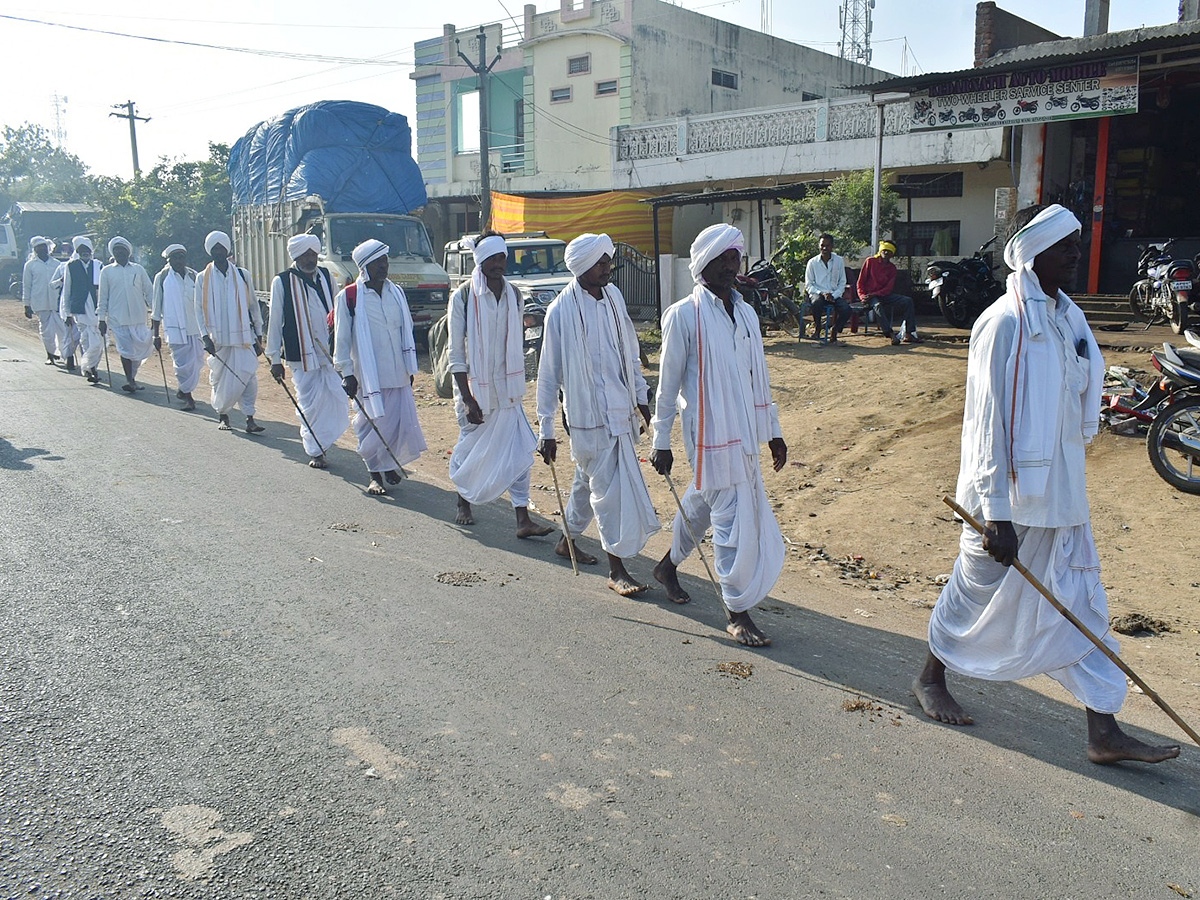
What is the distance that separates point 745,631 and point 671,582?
76 cm

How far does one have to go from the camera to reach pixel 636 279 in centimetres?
2294

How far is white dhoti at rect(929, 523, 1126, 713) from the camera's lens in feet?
11.9

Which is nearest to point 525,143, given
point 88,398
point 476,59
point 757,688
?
point 476,59

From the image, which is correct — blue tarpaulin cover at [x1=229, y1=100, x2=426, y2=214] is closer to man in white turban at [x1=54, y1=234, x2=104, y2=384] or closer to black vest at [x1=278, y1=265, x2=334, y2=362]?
man in white turban at [x1=54, y1=234, x2=104, y2=384]

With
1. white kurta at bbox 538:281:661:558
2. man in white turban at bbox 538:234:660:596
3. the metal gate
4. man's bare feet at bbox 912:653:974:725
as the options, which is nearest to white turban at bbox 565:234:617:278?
man in white turban at bbox 538:234:660:596

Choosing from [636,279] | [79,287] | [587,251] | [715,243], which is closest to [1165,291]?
[587,251]

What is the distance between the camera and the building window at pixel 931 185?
20609 millimetres

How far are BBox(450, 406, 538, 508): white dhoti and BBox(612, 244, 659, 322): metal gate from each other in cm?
1506

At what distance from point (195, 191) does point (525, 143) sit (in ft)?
37.8

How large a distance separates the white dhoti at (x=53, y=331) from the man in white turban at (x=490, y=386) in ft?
38.9

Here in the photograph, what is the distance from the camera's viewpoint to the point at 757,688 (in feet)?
14.1

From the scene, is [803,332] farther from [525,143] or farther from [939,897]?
[525,143]

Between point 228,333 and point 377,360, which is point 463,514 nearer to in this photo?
point 377,360

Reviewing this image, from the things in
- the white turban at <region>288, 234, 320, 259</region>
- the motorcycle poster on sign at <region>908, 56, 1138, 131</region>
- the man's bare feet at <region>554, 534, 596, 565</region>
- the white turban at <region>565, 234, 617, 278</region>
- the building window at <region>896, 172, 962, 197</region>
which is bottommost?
the man's bare feet at <region>554, 534, 596, 565</region>
